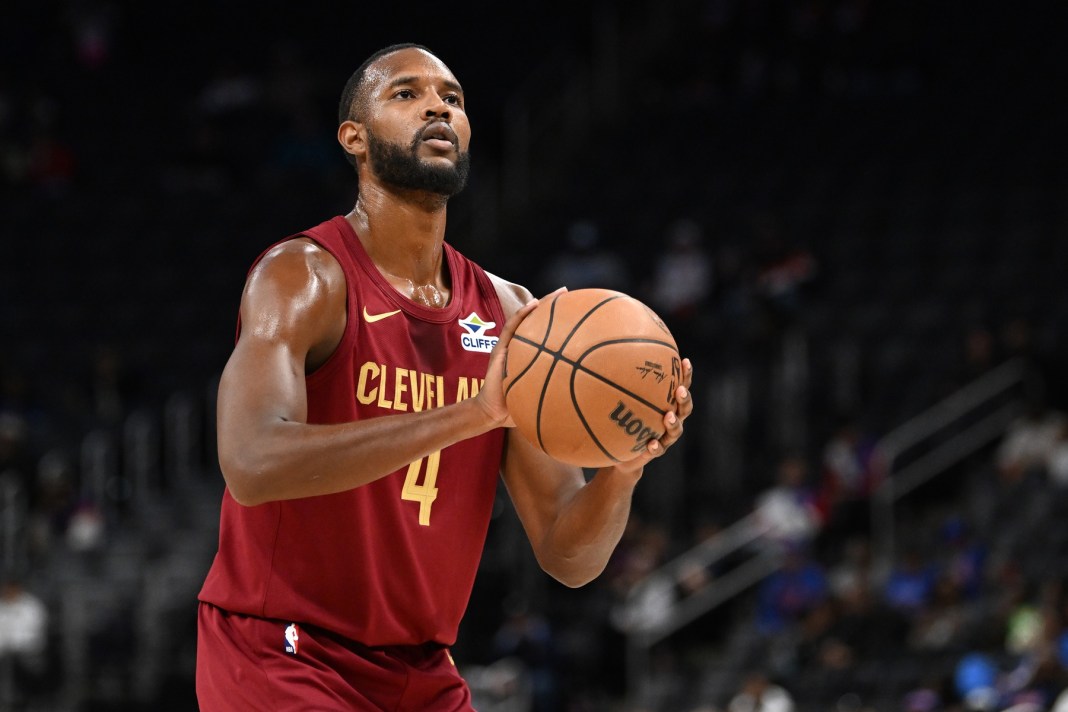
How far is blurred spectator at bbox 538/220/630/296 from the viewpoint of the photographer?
16.1m

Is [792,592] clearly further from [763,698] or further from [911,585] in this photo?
[763,698]

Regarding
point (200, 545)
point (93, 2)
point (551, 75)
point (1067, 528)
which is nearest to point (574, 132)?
point (551, 75)

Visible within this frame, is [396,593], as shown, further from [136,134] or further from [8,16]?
[8,16]

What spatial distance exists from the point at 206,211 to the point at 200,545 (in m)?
5.13

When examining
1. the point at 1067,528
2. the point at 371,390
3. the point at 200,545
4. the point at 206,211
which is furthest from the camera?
the point at 206,211

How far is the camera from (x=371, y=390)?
4.21 m

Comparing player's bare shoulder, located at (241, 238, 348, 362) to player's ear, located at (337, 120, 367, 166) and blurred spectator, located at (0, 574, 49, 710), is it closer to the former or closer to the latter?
player's ear, located at (337, 120, 367, 166)

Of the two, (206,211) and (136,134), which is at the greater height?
(136,134)

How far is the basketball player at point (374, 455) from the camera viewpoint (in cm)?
380

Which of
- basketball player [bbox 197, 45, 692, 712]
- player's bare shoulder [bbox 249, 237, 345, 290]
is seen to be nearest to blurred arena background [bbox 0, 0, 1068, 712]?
basketball player [bbox 197, 45, 692, 712]

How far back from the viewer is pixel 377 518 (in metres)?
4.27

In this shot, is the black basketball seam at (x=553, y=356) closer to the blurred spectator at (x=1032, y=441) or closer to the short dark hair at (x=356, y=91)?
the short dark hair at (x=356, y=91)

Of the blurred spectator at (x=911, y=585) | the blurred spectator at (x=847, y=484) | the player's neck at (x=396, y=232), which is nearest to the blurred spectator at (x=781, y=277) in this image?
the blurred spectator at (x=847, y=484)

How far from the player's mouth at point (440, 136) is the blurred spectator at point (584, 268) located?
37.7 ft
